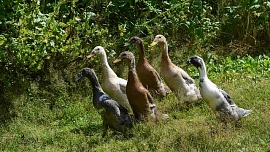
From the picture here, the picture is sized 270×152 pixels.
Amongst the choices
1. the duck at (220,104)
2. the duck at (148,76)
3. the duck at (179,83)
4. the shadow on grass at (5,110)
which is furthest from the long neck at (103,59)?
the duck at (220,104)

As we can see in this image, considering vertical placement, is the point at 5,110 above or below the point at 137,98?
below

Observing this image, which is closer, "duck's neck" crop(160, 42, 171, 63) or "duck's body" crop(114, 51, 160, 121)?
"duck's body" crop(114, 51, 160, 121)

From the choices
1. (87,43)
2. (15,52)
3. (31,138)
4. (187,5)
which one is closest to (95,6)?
(87,43)

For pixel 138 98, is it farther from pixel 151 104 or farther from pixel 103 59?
pixel 103 59

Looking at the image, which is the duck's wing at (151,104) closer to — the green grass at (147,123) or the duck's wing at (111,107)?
the green grass at (147,123)

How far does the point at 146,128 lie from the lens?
252 inches

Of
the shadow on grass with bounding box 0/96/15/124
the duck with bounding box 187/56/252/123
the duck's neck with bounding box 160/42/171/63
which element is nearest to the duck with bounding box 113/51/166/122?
the duck with bounding box 187/56/252/123

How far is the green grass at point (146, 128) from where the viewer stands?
6.02m

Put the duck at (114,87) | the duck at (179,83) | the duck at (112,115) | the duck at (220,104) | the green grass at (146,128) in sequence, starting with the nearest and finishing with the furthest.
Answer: the green grass at (146,128) → the duck at (220,104) → the duck at (112,115) → the duck at (114,87) → the duck at (179,83)

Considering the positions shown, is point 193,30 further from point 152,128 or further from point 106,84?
point 152,128

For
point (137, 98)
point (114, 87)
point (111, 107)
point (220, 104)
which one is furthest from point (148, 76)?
point (220, 104)

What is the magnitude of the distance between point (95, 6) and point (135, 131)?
2.77 metres

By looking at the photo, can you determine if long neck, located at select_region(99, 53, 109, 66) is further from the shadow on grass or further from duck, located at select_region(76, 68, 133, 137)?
the shadow on grass

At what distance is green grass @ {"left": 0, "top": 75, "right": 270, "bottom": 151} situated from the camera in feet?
19.7
